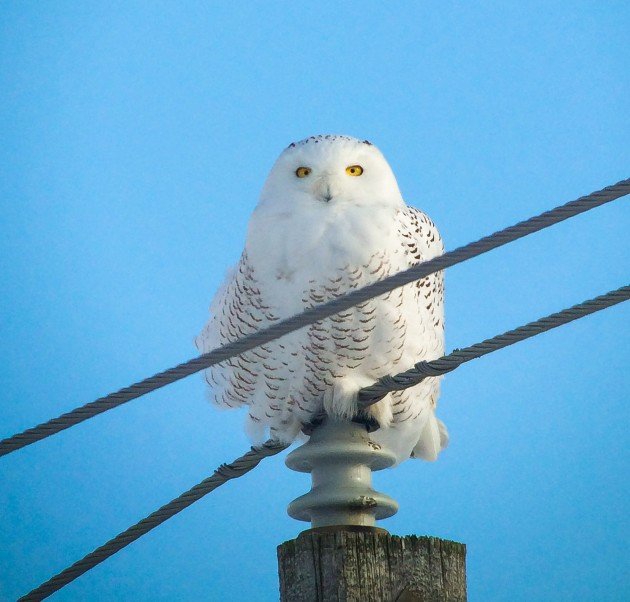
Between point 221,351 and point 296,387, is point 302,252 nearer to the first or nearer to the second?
point 296,387

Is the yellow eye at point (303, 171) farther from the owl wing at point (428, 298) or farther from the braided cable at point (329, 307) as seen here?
the braided cable at point (329, 307)

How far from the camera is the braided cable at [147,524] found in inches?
108

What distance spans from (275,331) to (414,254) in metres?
1.66

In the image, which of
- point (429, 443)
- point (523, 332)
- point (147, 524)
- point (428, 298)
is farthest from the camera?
point (429, 443)

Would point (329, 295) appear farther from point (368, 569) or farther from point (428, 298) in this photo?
point (368, 569)

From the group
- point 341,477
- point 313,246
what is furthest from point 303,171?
point 341,477

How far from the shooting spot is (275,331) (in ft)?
7.89

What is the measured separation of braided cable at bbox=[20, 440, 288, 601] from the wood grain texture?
467 mm

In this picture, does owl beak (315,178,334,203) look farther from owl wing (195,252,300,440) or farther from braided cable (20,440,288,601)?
braided cable (20,440,288,601)

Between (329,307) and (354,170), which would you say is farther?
(354,170)

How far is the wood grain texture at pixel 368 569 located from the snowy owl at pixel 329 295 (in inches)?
45.7

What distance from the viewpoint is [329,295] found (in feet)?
12.4

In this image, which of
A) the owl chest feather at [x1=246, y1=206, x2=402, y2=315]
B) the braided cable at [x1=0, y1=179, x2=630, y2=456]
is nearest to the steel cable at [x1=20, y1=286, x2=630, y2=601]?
the braided cable at [x1=0, y1=179, x2=630, y2=456]

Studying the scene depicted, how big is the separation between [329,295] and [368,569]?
1.49 m
